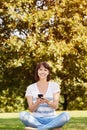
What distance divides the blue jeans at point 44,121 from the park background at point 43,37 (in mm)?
20813

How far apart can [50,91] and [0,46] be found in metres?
23.5

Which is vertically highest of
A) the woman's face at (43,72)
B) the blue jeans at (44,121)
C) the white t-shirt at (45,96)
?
the woman's face at (43,72)

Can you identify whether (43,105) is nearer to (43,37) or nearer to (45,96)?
(45,96)

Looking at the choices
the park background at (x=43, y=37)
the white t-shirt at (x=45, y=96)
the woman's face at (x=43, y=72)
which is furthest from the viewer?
the park background at (x=43, y=37)

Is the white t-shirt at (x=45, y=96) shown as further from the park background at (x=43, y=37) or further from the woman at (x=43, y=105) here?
the park background at (x=43, y=37)

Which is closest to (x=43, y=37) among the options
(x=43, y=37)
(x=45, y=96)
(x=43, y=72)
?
(x=43, y=37)

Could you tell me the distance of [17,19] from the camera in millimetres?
Result: 29281

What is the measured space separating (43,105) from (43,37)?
21.9 meters

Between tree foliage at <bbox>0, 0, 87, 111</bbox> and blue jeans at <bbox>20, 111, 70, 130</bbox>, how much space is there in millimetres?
20700

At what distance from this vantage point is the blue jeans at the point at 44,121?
7.29 m

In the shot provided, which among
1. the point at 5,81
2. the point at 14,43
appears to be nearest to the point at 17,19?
the point at 14,43

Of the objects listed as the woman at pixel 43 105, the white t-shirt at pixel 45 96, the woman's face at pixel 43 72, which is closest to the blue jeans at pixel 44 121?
the woman at pixel 43 105

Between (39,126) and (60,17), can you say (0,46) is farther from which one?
(39,126)

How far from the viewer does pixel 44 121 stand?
7609 millimetres
